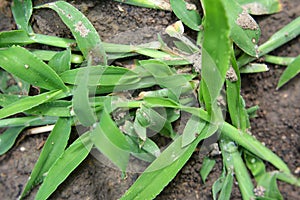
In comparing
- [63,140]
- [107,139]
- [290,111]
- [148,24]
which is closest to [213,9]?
[107,139]

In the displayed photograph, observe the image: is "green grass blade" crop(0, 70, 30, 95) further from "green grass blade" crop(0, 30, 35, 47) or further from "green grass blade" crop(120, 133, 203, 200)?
"green grass blade" crop(120, 133, 203, 200)

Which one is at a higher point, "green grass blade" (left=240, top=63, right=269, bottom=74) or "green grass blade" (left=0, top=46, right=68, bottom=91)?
"green grass blade" (left=0, top=46, right=68, bottom=91)

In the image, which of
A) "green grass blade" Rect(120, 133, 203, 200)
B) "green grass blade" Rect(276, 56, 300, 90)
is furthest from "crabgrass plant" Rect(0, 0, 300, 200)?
"green grass blade" Rect(276, 56, 300, 90)

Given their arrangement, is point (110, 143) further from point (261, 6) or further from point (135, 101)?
point (261, 6)

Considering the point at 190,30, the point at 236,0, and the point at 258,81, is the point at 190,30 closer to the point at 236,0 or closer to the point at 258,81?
the point at 236,0

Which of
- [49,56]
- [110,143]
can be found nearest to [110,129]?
[110,143]
